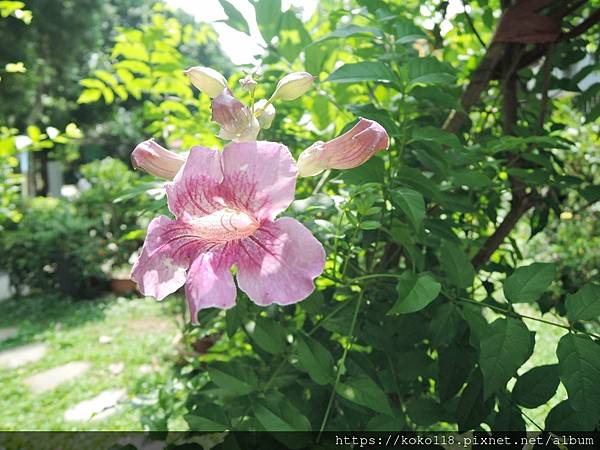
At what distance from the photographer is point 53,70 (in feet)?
52.0

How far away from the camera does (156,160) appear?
777 millimetres

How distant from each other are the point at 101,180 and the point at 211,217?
8.73 metres

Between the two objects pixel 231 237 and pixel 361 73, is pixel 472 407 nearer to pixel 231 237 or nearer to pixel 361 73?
pixel 231 237

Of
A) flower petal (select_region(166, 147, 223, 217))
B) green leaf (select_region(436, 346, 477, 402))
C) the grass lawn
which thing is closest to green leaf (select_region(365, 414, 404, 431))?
green leaf (select_region(436, 346, 477, 402))

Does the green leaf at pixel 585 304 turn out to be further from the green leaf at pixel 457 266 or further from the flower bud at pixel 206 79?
the flower bud at pixel 206 79

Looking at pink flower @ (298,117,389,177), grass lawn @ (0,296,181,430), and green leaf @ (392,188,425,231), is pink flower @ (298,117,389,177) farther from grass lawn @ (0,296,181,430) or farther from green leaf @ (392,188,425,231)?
grass lawn @ (0,296,181,430)

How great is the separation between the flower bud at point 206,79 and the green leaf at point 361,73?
0.27m

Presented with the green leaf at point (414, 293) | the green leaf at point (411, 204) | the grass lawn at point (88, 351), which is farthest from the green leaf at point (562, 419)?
the grass lawn at point (88, 351)

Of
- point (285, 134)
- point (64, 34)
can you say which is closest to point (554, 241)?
point (285, 134)

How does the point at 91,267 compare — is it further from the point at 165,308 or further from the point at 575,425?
the point at 575,425

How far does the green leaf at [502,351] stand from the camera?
758 mm

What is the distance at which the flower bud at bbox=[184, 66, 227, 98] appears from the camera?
79cm

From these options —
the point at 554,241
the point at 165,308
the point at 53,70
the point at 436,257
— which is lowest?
the point at 53,70

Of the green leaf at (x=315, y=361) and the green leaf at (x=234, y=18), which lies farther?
the green leaf at (x=234, y=18)
